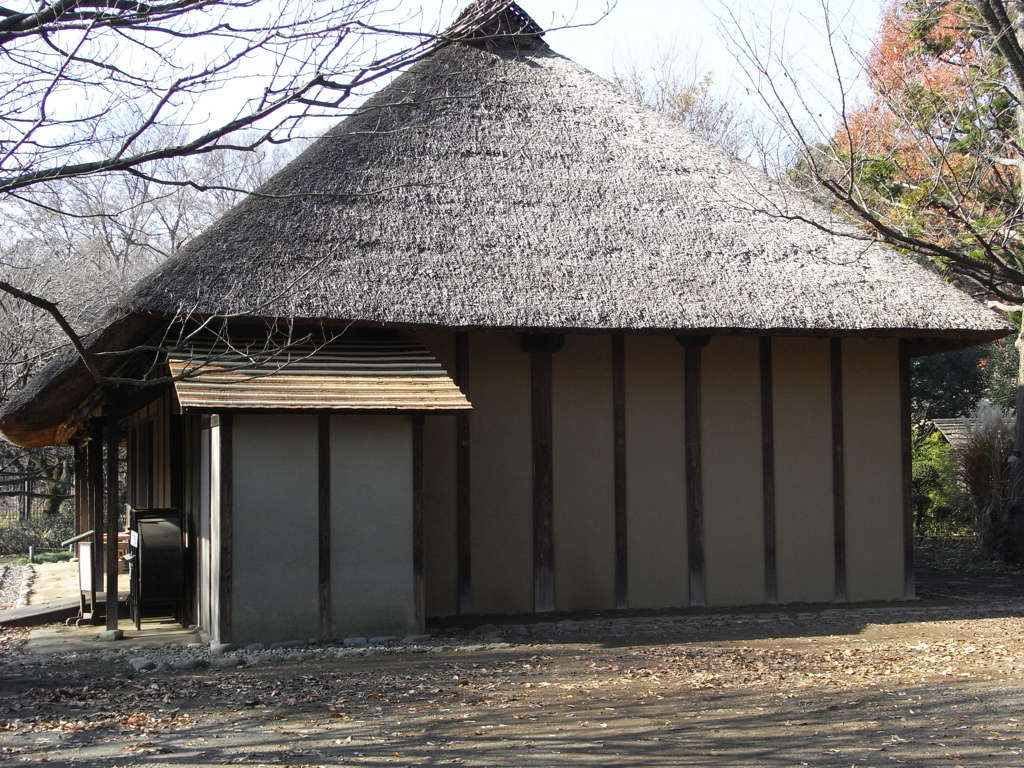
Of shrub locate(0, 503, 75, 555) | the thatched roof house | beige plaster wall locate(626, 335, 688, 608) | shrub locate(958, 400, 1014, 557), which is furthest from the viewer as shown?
shrub locate(0, 503, 75, 555)

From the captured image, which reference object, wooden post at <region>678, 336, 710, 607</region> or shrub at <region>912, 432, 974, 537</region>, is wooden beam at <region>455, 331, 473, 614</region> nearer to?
wooden post at <region>678, 336, 710, 607</region>

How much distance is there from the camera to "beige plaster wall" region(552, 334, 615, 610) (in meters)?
10.0

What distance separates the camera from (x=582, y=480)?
10078 mm

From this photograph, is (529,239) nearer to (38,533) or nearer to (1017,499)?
(1017,499)

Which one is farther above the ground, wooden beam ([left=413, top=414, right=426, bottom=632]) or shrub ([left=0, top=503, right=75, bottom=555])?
wooden beam ([left=413, top=414, right=426, bottom=632])

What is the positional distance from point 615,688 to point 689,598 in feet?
11.5

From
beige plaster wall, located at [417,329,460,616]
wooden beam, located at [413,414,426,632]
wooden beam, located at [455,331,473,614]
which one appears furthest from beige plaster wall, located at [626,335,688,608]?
wooden beam, located at [413,414,426,632]

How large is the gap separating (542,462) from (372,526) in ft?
6.53

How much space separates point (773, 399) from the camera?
10523 mm

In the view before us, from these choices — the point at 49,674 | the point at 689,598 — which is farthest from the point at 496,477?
the point at 49,674

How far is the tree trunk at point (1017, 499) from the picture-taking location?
47.2 feet

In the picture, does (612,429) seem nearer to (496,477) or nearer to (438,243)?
(496,477)

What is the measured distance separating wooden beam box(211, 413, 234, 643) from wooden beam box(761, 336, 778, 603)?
4.89m

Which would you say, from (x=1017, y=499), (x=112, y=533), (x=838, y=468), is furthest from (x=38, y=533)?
(x=1017, y=499)
